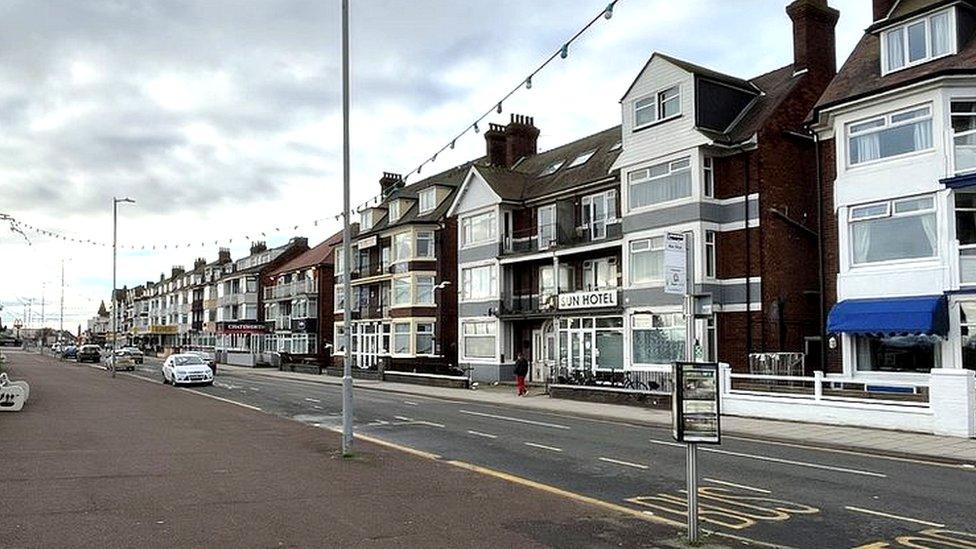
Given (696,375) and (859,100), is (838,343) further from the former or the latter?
(696,375)

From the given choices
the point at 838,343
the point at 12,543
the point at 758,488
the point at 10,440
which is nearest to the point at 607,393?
the point at 838,343

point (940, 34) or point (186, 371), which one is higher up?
point (940, 34)

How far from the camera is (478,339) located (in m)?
39.1

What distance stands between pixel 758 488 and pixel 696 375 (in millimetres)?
4007

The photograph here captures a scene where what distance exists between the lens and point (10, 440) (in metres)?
14.9

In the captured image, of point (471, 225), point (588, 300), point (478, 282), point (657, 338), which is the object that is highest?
point (471, 225)

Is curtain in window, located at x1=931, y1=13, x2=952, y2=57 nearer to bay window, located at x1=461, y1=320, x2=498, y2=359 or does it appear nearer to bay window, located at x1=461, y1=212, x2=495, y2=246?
bay window, located at x1=461, y1=212, x2=495, y2=246

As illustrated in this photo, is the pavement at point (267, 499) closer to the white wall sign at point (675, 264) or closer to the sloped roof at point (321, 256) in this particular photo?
the white wall sign at point (675, 264)

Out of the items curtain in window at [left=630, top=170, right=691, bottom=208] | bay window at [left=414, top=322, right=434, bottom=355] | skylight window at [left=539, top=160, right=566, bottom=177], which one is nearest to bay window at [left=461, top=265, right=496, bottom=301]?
skylight window at [left=539, top=160, right=566, bottom=177]

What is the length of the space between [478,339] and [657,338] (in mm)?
12477

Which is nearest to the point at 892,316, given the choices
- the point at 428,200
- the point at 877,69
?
the point at 877,69

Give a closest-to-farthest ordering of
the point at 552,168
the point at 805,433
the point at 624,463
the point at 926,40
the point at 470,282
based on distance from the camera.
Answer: the point at 624,463
the point at 805,433
the point at 926,40
the point at 552,168
the point at 470,282

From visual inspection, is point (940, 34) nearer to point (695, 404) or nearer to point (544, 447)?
point (544, 447)

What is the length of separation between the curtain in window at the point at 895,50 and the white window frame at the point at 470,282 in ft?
64.3
